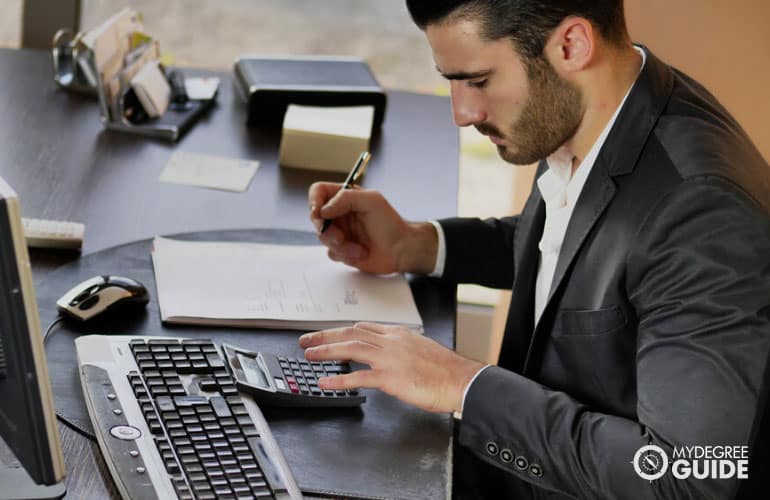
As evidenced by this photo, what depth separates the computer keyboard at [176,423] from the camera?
1.15 m

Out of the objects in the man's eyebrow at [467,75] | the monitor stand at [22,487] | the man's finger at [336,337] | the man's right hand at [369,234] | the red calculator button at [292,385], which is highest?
the man's eyebrow at [467,75]

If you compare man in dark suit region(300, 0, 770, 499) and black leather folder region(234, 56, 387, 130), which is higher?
man in dark suit region(300, 0, 770, 499)

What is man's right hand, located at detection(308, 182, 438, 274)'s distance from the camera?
1746 millimetres

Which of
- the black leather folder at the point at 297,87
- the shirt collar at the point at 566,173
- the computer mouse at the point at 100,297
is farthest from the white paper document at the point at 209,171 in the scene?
the shirt collar at the point at 566,173

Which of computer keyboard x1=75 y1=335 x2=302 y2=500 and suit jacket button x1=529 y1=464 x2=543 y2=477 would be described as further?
suit jacket button x1=529 y1=464 x2=543 y2=477

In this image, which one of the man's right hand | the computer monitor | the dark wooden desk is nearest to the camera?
the computer monitor

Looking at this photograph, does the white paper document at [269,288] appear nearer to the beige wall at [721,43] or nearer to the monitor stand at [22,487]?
the monitor stand at [22,487]

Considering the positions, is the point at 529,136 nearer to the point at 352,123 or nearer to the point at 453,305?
the point at 453,305

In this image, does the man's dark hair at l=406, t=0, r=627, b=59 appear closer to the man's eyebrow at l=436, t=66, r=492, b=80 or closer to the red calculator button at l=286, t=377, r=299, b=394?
the man's eyebrow at l=436, t=66, r=492, b=80

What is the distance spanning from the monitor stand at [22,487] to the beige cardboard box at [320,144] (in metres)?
1.06

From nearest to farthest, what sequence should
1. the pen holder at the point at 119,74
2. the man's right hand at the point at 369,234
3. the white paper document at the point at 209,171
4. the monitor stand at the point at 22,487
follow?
the monitor stand at the point at 22,487, the man's right hand at the point at 369,234, the white paper document at the point at 209,171, the pen holder at the point at 119,74

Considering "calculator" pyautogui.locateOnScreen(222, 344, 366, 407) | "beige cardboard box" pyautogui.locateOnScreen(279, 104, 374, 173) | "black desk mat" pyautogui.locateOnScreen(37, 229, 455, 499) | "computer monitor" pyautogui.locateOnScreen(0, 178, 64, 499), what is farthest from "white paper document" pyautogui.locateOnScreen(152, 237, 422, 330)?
"computer monitor" pyautogui.locateOnScreen(0, 178, 64, 499)

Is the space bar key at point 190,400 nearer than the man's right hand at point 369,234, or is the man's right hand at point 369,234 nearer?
the space bar key at point 190,400

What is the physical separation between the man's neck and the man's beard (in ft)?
0.04
